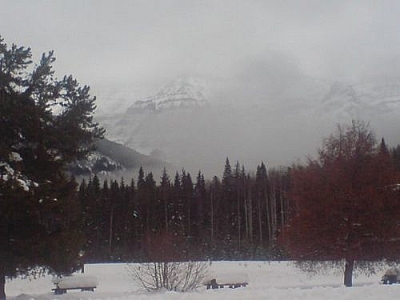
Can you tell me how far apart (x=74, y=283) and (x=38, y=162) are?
9.74 metres

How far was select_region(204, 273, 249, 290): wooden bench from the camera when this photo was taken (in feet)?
100

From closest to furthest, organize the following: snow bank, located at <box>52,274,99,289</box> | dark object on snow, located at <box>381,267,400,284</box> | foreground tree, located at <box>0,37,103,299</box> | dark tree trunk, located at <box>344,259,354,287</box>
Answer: foreground tree, located at <box>0,37,103,299</box>, dark tree trunk, located at <box>344,259,354,287</box>, snow bank, located at <box>52,274,99,289</box>, dark object on snow, located at <box>381,267,400,284</box>

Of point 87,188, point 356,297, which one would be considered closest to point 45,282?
point 356,297

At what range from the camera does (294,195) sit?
2720 centimetres

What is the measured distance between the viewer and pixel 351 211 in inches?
1013

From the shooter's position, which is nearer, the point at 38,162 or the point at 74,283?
the point at 38,162

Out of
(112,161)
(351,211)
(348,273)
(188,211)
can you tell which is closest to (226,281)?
(348,273)

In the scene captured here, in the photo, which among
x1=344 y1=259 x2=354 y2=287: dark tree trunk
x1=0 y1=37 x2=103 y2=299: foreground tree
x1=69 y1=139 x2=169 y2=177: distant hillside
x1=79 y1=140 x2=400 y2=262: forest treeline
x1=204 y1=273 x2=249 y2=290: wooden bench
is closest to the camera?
x1=0 y1=37 x2=103 y2=299: foreground tree

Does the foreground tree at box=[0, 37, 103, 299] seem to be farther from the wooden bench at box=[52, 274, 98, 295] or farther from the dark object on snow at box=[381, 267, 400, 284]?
the dark object on snow at box=[381, 267, 400, 284]

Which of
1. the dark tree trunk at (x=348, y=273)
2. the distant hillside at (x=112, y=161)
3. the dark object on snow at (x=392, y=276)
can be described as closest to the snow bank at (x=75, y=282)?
the dark tree trunk at (x=348, y=273)

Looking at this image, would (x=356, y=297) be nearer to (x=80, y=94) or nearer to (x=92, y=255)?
(x=80, y=94)

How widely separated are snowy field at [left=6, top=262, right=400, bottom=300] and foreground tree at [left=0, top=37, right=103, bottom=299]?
186 centimetres

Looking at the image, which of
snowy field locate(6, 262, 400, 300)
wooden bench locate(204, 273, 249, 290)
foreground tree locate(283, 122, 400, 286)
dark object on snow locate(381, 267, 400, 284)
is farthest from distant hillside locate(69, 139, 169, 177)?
foreground tree locate(283, 122, 400, 286)

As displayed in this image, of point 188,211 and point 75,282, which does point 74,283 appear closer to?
point 75,282
